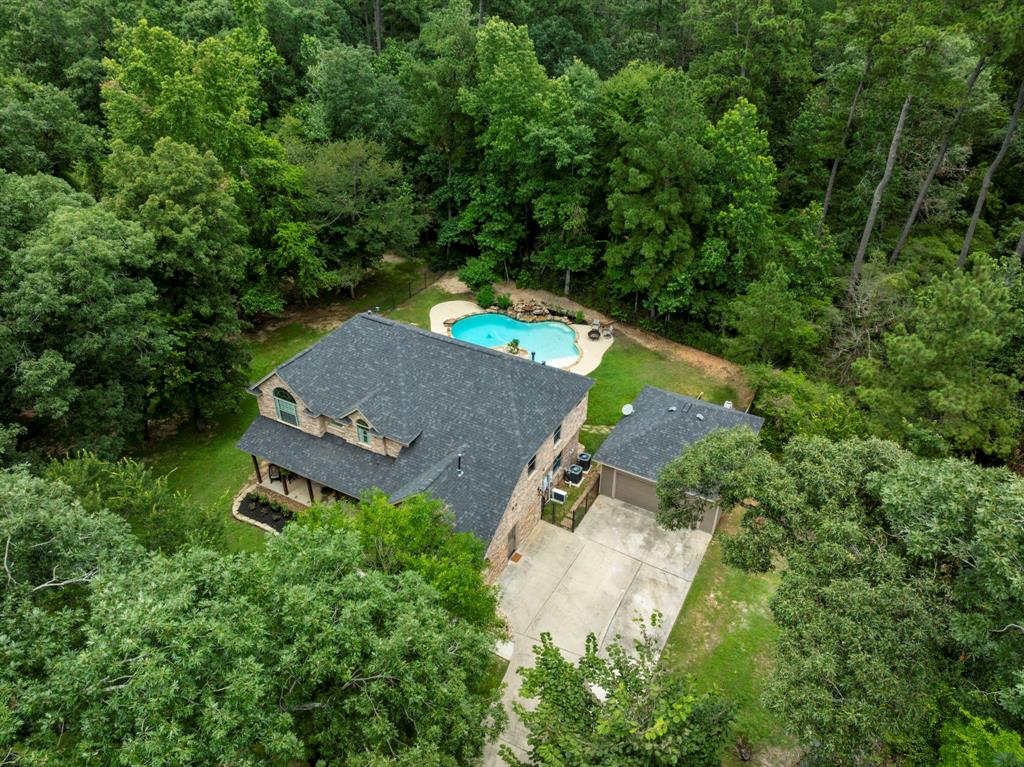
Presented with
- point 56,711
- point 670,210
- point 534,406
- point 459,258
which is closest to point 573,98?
point 670,210

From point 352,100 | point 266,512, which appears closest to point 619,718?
point 266,512

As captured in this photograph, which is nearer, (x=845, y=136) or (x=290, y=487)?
(x=290, y=487)

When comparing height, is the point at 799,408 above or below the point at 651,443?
above

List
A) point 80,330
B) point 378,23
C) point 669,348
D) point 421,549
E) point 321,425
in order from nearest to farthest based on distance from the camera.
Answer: point 421,549 → point 80,330 → point 321,425 → point 669,348 → point 378,23

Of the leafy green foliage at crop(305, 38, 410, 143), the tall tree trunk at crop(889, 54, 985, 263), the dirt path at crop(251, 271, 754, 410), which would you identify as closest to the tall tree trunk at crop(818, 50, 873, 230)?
the tall tree trunk at crop(889, 54, 985, 263)

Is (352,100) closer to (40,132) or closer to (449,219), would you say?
(449,219)

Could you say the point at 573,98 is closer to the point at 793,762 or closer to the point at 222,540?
the point at 222,540

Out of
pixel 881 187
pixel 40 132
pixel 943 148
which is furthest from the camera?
pixel 881 187
